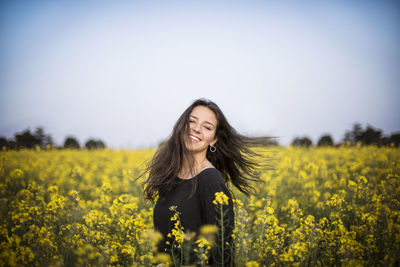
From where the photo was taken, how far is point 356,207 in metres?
3.11

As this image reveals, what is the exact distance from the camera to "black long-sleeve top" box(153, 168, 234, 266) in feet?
6.02

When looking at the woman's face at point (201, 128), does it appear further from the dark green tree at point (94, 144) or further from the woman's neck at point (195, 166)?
the dark green tree at point (94, 144)

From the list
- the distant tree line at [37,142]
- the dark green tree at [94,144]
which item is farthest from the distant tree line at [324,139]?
the dark green tree at [94,144]

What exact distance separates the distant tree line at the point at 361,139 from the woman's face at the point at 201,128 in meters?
8.31

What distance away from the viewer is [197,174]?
6.89ft

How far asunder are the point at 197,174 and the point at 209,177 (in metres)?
0.18

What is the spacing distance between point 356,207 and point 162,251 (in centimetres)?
246

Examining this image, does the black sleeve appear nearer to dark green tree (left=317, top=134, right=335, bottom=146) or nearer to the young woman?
the young woman

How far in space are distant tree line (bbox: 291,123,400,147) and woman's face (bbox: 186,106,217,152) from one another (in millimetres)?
8311

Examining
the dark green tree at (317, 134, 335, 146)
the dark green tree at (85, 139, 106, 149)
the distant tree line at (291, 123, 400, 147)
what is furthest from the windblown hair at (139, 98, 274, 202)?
the dark green tree at (85, 139, 106, 149)

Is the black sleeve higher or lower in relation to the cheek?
lower

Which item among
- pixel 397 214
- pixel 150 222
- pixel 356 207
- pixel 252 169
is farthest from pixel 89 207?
pixel 397 214

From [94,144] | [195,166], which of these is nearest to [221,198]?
[195,166]

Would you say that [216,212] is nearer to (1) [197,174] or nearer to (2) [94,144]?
(1) [197,174]
